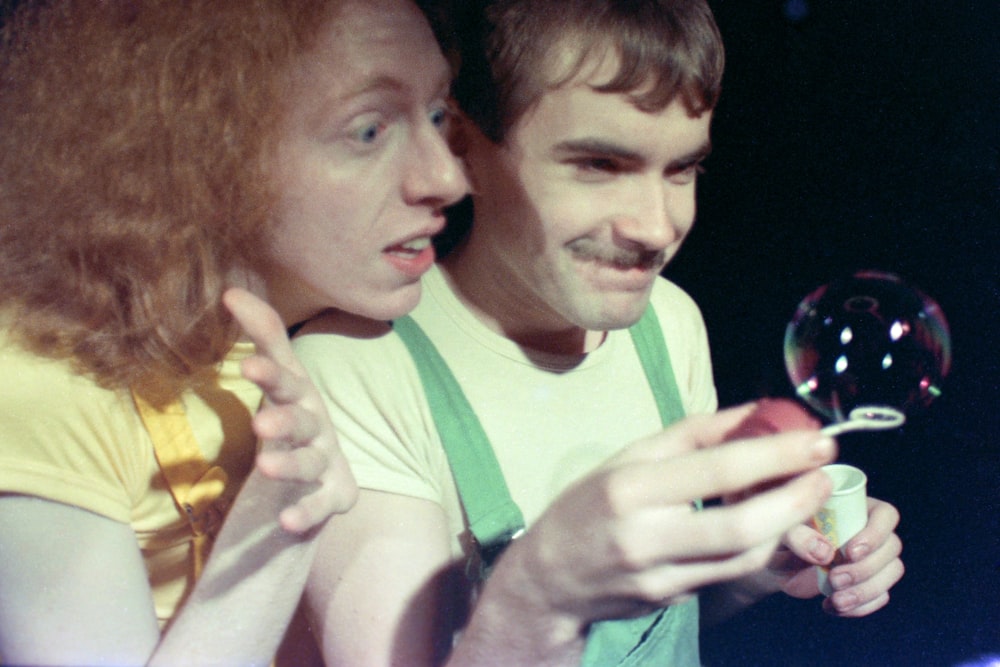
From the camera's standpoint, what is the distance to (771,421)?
0.60 m

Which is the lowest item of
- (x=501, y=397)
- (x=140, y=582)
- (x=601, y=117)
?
(x=140, y=582)

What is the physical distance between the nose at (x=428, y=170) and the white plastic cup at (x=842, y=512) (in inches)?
20.9

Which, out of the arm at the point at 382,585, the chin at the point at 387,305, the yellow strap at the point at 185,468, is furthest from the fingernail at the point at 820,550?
the yellow strap at the point at 185,468

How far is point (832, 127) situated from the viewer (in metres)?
0.90

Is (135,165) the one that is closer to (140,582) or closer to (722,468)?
(140,582)

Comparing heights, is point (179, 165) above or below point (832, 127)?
below

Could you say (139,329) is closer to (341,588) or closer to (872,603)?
(341,588)

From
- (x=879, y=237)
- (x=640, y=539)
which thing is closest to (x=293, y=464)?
(x=640, y=539)

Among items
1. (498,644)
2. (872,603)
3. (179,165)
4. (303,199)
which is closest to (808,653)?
(872,603)

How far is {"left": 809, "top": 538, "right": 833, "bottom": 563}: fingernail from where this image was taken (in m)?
0.79

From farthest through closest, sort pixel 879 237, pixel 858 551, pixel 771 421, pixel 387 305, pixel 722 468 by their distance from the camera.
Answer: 1. pixel 879 237
2. pixel 858 551
3. pixel 387 305
4. pixel 771 421
5. pixel 722 468

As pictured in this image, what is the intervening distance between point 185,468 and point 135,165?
30 centimetres

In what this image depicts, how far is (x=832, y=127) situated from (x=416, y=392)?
0.63 m

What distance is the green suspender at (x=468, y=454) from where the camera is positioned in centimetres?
77
